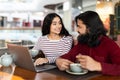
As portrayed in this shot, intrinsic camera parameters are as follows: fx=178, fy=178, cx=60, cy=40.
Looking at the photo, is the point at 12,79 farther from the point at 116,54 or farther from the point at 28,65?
the point at 116,54

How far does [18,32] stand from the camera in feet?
13.5

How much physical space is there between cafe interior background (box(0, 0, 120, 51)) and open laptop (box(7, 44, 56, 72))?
2.39m

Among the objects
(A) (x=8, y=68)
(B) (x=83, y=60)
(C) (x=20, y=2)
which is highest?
(C) (x=20, y=2)

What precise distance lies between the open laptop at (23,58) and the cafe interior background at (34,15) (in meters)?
2.39

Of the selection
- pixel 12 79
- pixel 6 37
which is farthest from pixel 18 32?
pixel 12 79

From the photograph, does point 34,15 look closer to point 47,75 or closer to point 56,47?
point 56,47

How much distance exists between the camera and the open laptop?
1.20 meters

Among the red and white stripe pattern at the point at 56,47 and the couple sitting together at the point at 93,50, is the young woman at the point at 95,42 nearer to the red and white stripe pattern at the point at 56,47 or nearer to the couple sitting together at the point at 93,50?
the couple sitting together at the point at 93,50

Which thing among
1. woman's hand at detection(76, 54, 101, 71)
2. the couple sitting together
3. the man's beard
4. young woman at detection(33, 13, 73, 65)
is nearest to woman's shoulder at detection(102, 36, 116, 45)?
the couple sitting together

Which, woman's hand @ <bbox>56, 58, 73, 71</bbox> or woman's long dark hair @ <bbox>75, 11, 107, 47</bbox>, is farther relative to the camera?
woman's long dark hair @ <bbox>75, 11, 107, 47</bbox>

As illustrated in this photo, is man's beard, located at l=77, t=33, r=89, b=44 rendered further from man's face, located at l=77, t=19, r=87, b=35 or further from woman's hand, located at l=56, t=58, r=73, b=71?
woman's hand, located at l=56, t=58, r=73, b=71

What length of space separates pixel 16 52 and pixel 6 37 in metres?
2.60

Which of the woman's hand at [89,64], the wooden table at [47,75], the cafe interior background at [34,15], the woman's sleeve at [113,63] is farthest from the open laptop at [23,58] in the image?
the cafe interior background at [34,15]

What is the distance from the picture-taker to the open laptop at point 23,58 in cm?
120
